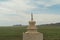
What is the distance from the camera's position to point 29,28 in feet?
10.7

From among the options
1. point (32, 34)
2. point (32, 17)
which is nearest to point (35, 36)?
point (32, 34)

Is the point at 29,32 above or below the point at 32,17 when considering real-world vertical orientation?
below

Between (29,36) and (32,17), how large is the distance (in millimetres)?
287

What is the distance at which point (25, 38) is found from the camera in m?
3.16

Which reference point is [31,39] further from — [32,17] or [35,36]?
[32,17]

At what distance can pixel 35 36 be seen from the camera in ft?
10.3

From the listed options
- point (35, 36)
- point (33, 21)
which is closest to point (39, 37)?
point (35, 36)

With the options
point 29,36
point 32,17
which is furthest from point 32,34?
point 32,17

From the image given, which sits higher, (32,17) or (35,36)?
(32,17)

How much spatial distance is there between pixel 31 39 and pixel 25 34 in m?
0.12

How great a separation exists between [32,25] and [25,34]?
184 mm

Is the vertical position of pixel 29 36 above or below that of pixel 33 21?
below

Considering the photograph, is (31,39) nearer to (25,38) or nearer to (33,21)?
(25,38)

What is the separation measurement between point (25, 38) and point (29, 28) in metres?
0.18
